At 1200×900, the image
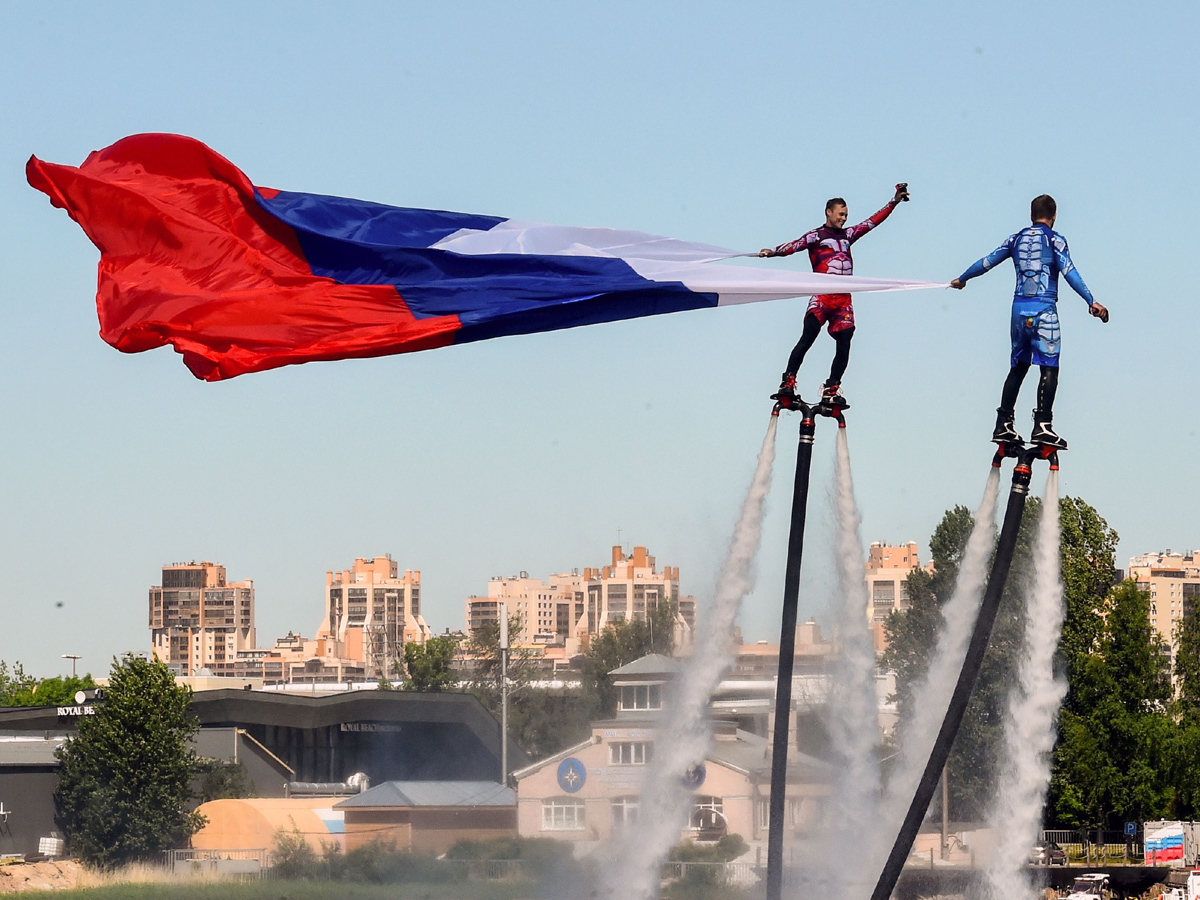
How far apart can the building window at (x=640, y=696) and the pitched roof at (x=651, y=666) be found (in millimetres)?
323

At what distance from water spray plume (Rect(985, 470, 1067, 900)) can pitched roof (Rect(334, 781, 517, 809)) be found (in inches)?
1354

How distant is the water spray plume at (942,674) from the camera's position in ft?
78.5

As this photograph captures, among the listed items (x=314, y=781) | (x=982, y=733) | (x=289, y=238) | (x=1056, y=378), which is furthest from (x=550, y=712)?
(x=314, y=781)

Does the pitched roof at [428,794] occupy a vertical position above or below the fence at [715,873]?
below

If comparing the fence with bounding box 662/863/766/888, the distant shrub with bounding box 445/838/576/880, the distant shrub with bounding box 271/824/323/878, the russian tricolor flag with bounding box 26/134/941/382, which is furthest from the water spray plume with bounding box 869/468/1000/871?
the distant shrub with bounding box 271/824/323/878

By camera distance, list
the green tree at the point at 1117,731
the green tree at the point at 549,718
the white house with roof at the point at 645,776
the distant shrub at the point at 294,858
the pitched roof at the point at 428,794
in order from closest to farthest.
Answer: the white house with roof at the point at 645,776, the green tree at the point at 549,718, the pitched roof at the point at 428,794, the distant shrub at the point at 294,858, the green tree at the point at 1117,731

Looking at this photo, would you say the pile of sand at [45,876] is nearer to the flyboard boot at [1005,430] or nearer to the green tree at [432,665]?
the green tree at [432,665]

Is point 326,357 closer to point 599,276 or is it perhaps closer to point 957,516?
point 599,276

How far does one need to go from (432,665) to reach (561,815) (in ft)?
145

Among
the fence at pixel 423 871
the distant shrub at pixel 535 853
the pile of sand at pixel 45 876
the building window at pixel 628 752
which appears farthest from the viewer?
the pile of sand at pixel 45 876

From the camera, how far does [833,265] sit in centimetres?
2403

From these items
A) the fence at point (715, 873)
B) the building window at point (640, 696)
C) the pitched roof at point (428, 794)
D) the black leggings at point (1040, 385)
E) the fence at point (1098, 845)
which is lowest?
the fence at point (1098, 845)

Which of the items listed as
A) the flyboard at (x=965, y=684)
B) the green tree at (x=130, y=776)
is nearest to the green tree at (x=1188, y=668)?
the green tree at (x=130, y=776)

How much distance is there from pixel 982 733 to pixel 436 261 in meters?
36.0
